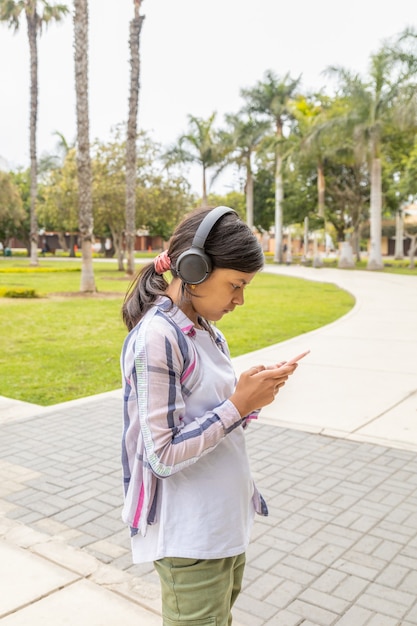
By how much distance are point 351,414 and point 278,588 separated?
Result: 316 cm

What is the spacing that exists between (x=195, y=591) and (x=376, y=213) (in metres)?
32.9

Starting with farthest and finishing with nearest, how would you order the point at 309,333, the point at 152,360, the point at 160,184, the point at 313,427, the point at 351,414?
the point at 160,184 < the point at 309,333 < the point at 351,414 < the point at 313,427 < the point at 152,360

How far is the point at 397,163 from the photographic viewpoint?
3781cm

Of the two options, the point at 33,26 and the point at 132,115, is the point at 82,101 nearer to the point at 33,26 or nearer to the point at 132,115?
the point at 132,115

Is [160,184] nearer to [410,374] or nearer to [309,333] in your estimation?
[309,333]

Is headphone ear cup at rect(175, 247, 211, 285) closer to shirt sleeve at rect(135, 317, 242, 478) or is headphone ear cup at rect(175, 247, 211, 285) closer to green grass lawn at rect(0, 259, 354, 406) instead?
shirt sleeve at rect(135, 317, 242, 478)

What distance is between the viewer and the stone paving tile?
2.98m

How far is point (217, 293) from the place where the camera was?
181cm

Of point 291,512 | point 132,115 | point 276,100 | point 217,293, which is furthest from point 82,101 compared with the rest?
point 276,100

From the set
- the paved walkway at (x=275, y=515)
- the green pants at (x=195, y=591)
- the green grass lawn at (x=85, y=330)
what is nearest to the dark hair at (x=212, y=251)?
the green pants at (x=195, y=591)

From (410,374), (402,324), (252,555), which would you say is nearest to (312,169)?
(402,324)

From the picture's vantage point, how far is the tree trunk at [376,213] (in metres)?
32.6

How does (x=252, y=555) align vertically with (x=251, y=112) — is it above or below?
below

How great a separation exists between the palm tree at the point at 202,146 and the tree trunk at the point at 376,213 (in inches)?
424
